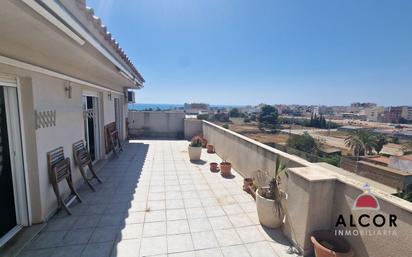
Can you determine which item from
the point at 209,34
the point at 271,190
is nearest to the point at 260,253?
the point at 271,190

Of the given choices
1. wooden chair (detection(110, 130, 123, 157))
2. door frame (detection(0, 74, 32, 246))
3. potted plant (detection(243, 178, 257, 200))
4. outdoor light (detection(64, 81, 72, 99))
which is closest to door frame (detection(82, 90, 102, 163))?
wooden chair (detection(110, 130, 123, 157))

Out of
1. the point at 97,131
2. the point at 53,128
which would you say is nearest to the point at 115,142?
the point at 97,131

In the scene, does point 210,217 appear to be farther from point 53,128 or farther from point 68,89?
point 68,89

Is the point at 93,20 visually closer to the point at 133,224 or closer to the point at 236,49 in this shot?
the point at 133,224

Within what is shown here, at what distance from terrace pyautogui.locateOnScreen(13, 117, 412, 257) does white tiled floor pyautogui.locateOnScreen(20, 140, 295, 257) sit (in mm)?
13

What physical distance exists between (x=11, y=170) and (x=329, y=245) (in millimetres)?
4481

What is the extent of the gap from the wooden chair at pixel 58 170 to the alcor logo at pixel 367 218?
4.21m

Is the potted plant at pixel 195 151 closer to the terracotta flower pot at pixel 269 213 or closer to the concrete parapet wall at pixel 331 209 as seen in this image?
the concrete parapet wall at pixel 331 209

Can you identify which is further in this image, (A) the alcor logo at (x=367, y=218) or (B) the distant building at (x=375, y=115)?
(B) the distant building at (x=375, y=115)

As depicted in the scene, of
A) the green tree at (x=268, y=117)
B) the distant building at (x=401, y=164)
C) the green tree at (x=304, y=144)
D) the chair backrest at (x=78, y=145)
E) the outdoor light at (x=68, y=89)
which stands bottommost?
the green tree at (x=304, y=144)

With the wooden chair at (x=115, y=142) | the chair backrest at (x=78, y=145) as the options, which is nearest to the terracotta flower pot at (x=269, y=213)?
the chair backrest at (x=78, y=145)

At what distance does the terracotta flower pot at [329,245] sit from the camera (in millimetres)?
2171

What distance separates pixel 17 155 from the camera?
295 cm

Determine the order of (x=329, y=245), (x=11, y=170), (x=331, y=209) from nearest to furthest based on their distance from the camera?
(x=329, y=245) < (x=331, y=209) < (x=11, y=170)
